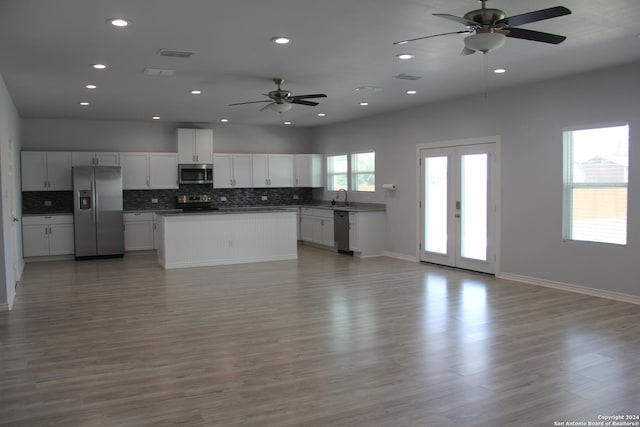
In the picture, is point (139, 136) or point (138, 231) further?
point (139, 136)

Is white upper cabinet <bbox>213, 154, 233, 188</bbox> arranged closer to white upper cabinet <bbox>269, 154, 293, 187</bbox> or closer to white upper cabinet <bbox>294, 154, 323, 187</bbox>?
white upper cabinet <bbox>269, 154, 293, 187</bbox>

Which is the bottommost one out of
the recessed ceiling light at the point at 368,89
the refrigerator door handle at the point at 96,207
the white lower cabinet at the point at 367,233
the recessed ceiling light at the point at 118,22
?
the white lower cabinet at the point at 367,233

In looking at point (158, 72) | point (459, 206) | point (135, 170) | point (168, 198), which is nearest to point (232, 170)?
point (168, 198)

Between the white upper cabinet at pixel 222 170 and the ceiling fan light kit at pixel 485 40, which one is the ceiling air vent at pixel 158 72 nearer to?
the ceiling fan light kit at pixel 485 40

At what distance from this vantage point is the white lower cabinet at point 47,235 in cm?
951

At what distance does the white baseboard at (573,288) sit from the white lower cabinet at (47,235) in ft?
25.7

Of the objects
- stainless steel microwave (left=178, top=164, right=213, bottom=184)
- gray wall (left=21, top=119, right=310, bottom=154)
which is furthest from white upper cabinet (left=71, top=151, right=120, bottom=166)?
stainless steel microwave (left=178, top=164, right=213, bottom=184)

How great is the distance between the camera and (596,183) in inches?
245

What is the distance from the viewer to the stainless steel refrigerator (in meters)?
9.77

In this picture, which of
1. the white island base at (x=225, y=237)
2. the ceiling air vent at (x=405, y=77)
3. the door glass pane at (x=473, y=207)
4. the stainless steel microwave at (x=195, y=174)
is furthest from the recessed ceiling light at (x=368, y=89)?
the stainless steel microwave at (x=195, y=174)

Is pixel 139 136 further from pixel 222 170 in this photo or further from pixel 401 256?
pixel 401 256

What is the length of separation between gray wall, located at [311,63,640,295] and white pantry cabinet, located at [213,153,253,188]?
3944 mm

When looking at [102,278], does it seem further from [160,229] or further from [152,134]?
[152,134]

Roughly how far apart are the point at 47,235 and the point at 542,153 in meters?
8.67
